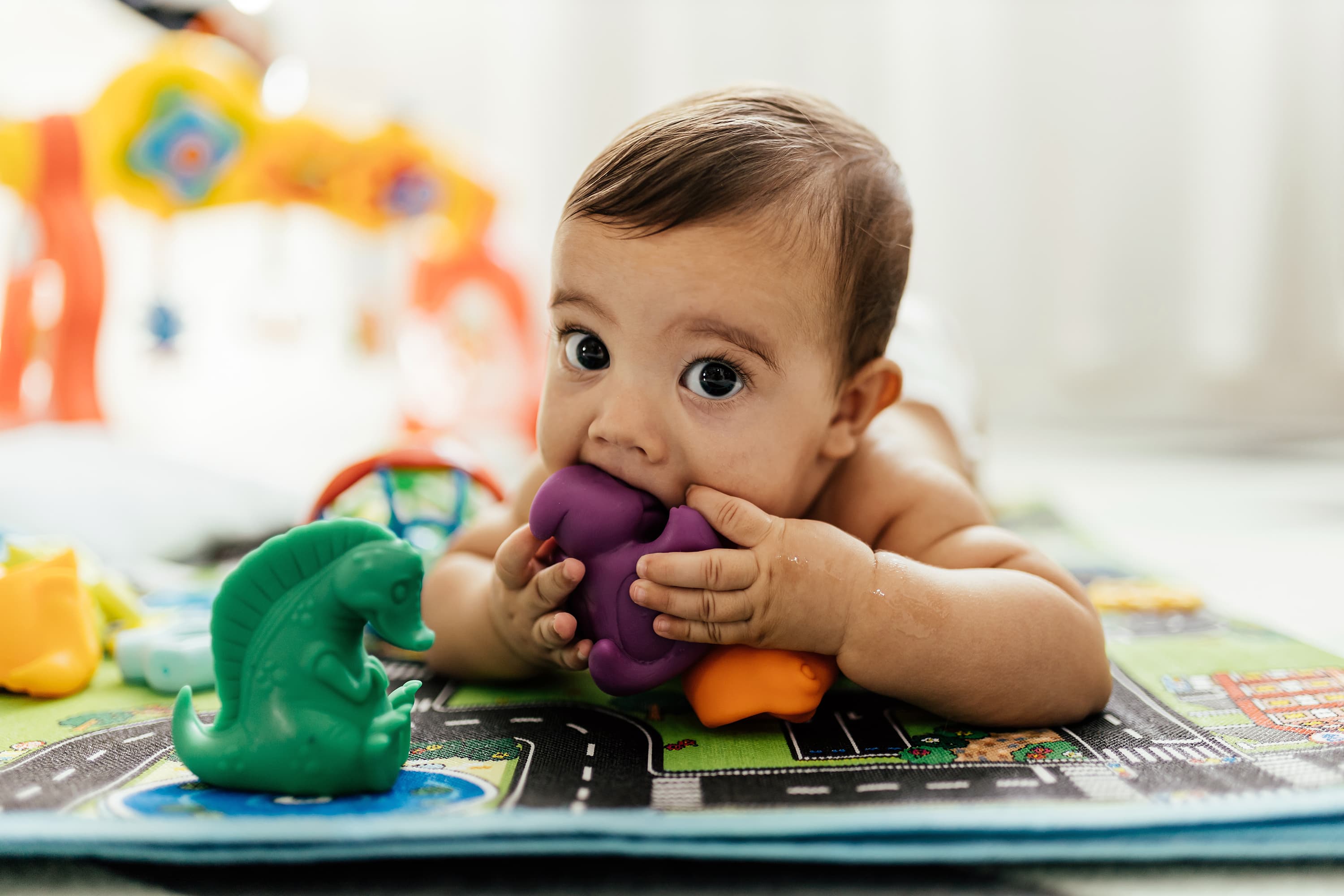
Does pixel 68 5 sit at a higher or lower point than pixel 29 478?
higher

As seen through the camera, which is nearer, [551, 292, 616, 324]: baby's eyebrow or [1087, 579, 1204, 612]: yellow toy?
[551, 292, 616, 324]: baby's eyebrow

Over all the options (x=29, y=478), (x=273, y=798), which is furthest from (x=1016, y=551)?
(x=29, y=478)

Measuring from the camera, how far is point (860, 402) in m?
0.82

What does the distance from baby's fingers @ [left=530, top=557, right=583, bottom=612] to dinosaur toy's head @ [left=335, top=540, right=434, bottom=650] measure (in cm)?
14

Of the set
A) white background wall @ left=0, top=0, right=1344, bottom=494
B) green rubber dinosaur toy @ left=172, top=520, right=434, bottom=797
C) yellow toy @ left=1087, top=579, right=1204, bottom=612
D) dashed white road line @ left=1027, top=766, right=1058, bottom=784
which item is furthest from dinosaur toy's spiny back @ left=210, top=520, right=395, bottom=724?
white background wall @ left=0, top=0, right=1344, bottom=494

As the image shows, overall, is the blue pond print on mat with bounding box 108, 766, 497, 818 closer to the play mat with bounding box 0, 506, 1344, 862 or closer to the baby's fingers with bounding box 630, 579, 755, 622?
the play mat with bounding box 0, 506, 1344, 862

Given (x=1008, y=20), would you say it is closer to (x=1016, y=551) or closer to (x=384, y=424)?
(x=384, y=424)

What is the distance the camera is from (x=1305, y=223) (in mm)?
2420

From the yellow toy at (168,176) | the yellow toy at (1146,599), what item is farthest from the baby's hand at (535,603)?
the yellow toy at (168,176)

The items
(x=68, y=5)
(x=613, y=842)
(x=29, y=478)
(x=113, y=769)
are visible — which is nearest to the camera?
(x=613, y=842)

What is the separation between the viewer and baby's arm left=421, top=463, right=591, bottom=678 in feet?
2.33

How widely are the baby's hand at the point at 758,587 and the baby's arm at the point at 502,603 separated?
65mm

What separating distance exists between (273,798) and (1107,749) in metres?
0.48

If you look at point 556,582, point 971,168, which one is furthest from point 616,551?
point 971,168
